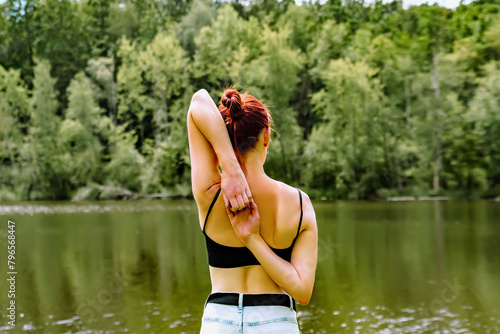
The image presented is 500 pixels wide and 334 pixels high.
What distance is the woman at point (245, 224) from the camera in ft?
6.38

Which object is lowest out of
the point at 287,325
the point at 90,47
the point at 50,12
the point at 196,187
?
the point at 287,325

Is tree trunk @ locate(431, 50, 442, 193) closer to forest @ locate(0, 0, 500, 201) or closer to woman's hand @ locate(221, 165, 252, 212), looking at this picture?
forest @ locate(0, 0, 500, 201)

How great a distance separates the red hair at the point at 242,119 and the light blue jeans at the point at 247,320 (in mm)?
552

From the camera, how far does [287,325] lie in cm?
201

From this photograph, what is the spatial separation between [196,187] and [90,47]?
70.0 m

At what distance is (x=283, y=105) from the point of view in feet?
163

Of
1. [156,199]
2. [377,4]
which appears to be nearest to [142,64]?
[156,199]

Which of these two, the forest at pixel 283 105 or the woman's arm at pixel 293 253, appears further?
the forest at pixel 283 105

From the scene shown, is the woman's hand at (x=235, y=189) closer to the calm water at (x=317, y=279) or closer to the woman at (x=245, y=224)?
the woman at (x=245, y=224)

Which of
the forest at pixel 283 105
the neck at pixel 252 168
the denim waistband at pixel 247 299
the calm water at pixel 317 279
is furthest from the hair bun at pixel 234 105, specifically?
the forest at pixel 283 105

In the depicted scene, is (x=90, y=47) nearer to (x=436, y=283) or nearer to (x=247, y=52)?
(x=247, y=52)

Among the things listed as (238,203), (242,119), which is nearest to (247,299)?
(238,203)

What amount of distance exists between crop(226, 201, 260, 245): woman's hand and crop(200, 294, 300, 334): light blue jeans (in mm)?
235

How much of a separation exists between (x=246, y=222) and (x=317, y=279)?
13826 millimetres
